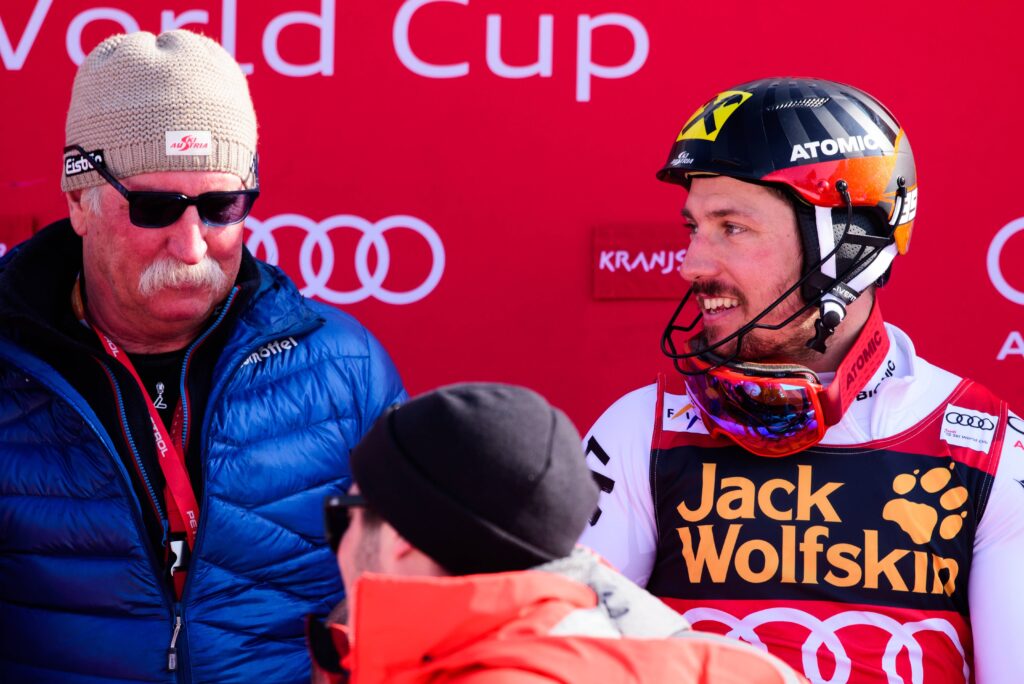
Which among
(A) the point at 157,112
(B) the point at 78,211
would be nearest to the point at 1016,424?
(A) the point at 157,112

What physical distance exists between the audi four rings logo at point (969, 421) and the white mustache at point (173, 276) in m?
1.37

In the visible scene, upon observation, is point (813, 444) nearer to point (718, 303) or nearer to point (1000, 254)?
point (718, 303)

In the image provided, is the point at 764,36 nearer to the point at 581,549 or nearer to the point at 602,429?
the point at 602,429

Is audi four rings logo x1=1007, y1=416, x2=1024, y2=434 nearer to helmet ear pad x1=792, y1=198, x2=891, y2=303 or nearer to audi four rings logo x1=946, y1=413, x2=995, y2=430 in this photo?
audi four rings logo x1=946, y1=413, x2=995, y2=430

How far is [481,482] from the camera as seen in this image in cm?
142

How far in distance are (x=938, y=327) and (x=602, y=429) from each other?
1160 mm

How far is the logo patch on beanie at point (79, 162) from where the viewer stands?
7.83ft

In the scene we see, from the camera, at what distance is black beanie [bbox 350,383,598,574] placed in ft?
4.67

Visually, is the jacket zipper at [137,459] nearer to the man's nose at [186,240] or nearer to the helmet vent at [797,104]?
the man's nose at [186,240]

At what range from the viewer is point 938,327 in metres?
3.14

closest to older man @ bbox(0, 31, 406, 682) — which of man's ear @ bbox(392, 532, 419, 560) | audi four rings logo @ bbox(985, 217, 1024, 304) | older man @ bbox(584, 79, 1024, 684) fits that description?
older man @ bbox(584, 79, 1024, 684)

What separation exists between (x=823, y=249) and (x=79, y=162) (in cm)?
139

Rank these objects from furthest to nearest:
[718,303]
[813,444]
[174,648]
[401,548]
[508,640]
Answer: [718,303]
[813,444]
[174,648]
[401,548]
[508,640]

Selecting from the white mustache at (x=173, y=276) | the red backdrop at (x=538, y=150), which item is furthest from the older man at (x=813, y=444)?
the white mustache at (x=173, y=276)
